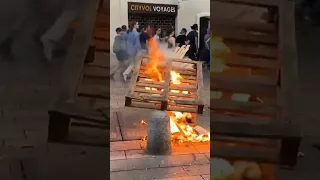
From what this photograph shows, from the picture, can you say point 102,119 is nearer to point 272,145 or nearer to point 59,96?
point 59,96

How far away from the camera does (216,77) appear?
273 centimetres

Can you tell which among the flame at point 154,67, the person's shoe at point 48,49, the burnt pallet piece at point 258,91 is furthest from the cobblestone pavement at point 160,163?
the person's shoe at point 48,49

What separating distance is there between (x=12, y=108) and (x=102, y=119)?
1.90ft


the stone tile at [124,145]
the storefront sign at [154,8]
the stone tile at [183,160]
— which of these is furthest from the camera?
the storefront sign at [154,8]

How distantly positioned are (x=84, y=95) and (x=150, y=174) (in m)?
2.23

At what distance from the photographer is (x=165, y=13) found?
18797 mm

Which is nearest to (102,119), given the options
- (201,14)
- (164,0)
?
(201,14)

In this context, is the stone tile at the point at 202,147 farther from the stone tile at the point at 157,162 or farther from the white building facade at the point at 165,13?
the white building facade at the point at 165,13

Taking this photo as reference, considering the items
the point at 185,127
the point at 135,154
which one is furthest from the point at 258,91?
the point at 185,127

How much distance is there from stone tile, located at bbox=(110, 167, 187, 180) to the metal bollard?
57 centimetres

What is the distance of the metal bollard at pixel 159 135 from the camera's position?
5.40 metres

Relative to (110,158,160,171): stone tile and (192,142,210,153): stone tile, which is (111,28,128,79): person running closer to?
(192,142,210,153): stone tile

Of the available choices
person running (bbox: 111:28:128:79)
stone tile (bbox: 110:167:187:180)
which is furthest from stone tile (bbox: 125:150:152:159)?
person running (bbox: 111:28:128:79)

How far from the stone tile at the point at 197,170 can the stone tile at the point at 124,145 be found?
111 cm
